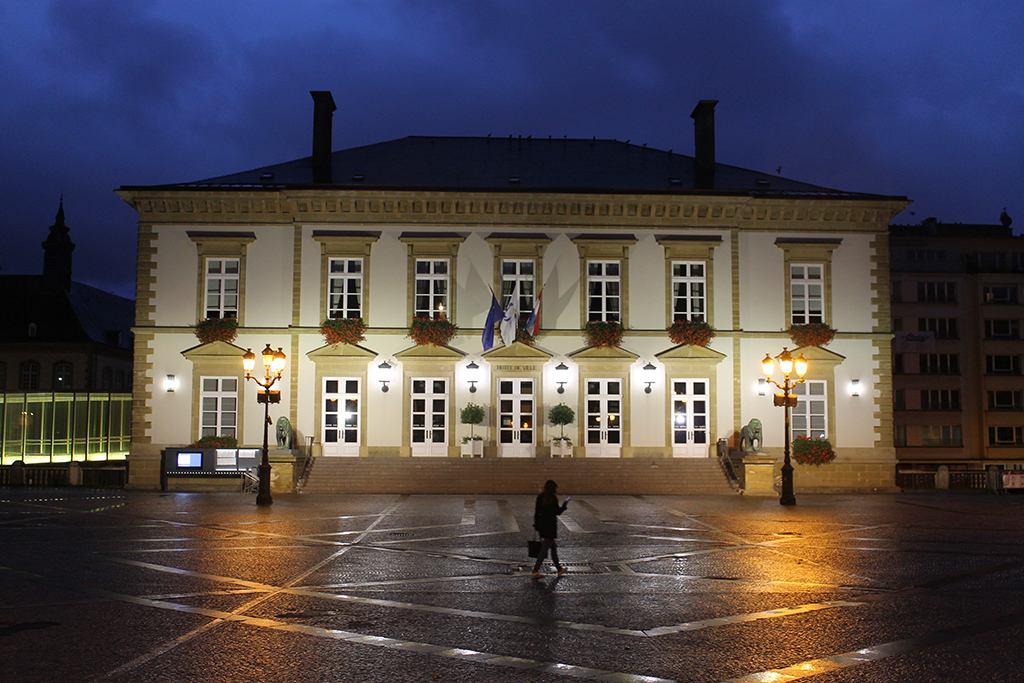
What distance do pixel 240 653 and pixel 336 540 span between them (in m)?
8.14

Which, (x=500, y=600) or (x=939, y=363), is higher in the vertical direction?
(x=939, y=363)

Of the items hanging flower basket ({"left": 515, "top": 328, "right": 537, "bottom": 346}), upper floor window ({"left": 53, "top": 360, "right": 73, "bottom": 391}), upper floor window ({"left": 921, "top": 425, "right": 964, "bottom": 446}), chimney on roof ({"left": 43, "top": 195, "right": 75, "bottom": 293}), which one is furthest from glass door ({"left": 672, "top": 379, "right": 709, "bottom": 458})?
chimney on roof ({"left": 43, "top": 195, "right": 75, "bottom": 293})

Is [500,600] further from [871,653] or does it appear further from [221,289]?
[221,289]

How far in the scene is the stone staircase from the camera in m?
27.7

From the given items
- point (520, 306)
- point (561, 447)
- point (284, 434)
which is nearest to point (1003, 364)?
point (561, 447)

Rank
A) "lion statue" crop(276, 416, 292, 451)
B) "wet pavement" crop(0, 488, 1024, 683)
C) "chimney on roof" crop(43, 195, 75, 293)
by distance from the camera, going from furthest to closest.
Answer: "chimney on roof" crop(43, 195, 75, 293) → "lion statue" crop(276, 416, 292, 451) → "wet pavement" crop(0, 488, 1024, 683)

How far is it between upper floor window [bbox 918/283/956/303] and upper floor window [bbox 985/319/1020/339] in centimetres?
307

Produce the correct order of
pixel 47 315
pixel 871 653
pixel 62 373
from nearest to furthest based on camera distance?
pixel 871 653
pixel 62 373
pixel 47 315

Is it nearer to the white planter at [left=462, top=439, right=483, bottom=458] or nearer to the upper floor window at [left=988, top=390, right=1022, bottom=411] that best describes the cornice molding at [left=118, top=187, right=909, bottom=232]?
the white planter at [left=462, top=439, right=483, bottom=458]

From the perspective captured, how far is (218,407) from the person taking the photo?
3048 centimetres

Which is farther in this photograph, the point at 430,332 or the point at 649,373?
the point at 649,373

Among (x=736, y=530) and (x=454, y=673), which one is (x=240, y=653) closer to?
(x=454, y=673)

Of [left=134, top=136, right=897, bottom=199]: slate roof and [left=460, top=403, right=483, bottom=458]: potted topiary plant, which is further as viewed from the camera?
[left=134, top=136, right=897, bottom=199]: slate roof

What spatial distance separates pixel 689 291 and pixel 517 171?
8351 mm
